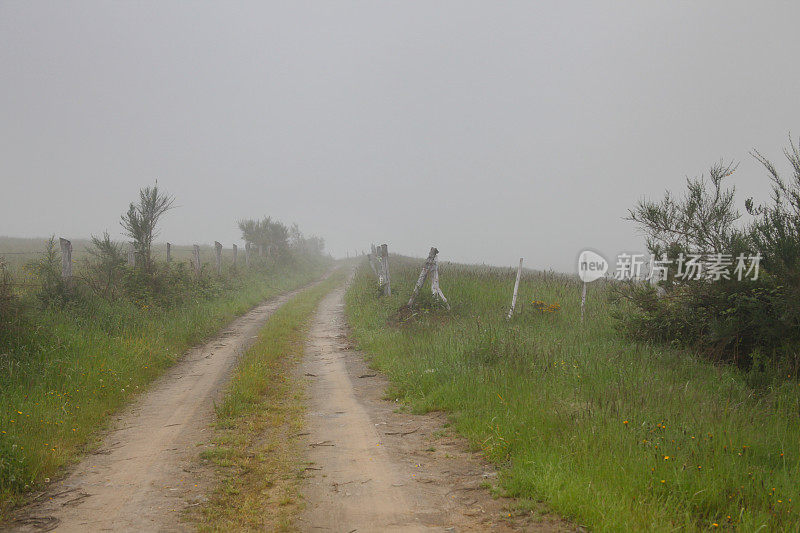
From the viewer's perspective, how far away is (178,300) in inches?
605

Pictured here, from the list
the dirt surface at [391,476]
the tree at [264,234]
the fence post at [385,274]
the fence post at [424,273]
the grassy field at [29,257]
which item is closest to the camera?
the dirt surface at [391,476]

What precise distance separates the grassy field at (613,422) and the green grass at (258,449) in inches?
73.9

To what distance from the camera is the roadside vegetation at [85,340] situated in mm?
5461

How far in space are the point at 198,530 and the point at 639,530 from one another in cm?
333

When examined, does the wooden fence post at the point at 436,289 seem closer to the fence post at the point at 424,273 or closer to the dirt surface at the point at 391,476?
the fence post at the point at 424,273

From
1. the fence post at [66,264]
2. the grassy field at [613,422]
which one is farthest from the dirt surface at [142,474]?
the fence post at [66,264]

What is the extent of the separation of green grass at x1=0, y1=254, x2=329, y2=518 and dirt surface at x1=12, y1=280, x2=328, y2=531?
30cm

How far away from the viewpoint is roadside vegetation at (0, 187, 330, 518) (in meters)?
5.46

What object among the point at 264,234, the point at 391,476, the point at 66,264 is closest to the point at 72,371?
the point at 66,264

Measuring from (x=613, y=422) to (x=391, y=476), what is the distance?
239 centimetres

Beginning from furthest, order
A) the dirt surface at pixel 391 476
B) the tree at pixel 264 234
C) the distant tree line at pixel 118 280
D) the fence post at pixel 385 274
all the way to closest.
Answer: the tree at pixel 264 234 < the fence post at pixel 385 274 < the distant tree line at pixel 118 280 < the dirt surface at pixel 391 476

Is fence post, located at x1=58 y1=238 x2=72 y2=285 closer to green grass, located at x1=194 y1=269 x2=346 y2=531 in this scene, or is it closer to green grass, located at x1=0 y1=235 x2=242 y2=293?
green grass, located at x1=0 y1=235 x2=242 y2=293

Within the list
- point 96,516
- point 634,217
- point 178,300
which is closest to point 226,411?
point 96,516

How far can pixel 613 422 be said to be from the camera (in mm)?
5109
